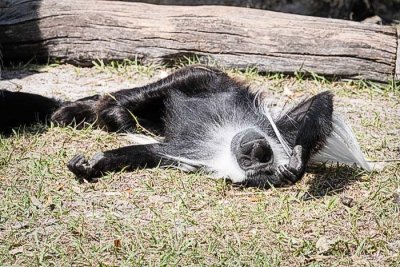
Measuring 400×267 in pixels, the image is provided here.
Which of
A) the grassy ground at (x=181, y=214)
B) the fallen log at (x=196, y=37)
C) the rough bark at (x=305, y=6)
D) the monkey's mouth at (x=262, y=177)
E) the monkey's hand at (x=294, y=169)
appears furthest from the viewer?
the rough bark at (x=305, y=6)

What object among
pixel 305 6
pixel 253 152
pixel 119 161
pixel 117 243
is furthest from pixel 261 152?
pixel 305 6

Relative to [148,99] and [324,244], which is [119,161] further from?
[324,244]

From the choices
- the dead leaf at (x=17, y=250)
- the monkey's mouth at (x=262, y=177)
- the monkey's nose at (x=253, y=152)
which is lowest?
the dead leaf at (x=17, y=250)

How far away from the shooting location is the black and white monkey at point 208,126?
4223 millimetres

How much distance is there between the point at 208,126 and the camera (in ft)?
15.3

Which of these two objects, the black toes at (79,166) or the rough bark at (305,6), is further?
the rough bark at (305,6)

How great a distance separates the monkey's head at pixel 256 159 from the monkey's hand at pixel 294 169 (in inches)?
8.8

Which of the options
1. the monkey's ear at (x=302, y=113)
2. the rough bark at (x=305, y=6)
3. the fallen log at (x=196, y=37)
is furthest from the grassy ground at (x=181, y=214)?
the rough bark at (x=305, y=6)

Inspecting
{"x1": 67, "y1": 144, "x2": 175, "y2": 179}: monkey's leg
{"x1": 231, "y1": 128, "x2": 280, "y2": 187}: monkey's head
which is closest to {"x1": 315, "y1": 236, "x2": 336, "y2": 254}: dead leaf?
{"x1": 231, "y1": 128, "x2": 280, "y2": 187}: monkey's head

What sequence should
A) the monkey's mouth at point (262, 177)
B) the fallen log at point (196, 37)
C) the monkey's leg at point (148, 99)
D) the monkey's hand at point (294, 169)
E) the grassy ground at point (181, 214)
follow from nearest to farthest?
the grassy ground at point (181, 214) < the monkey's hand at point (294, 169) < the monkey's mouth at point (262, 177) < the monkey's leg at point (148, 99) < the fallen log at point (196, 37)

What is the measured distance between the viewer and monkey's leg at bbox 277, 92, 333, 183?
3924mm

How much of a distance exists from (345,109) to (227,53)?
1032 millimetres

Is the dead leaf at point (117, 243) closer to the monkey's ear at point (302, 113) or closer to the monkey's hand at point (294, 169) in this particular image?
the monkey's hand at point (294, 169)

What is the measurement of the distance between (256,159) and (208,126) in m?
0.48
